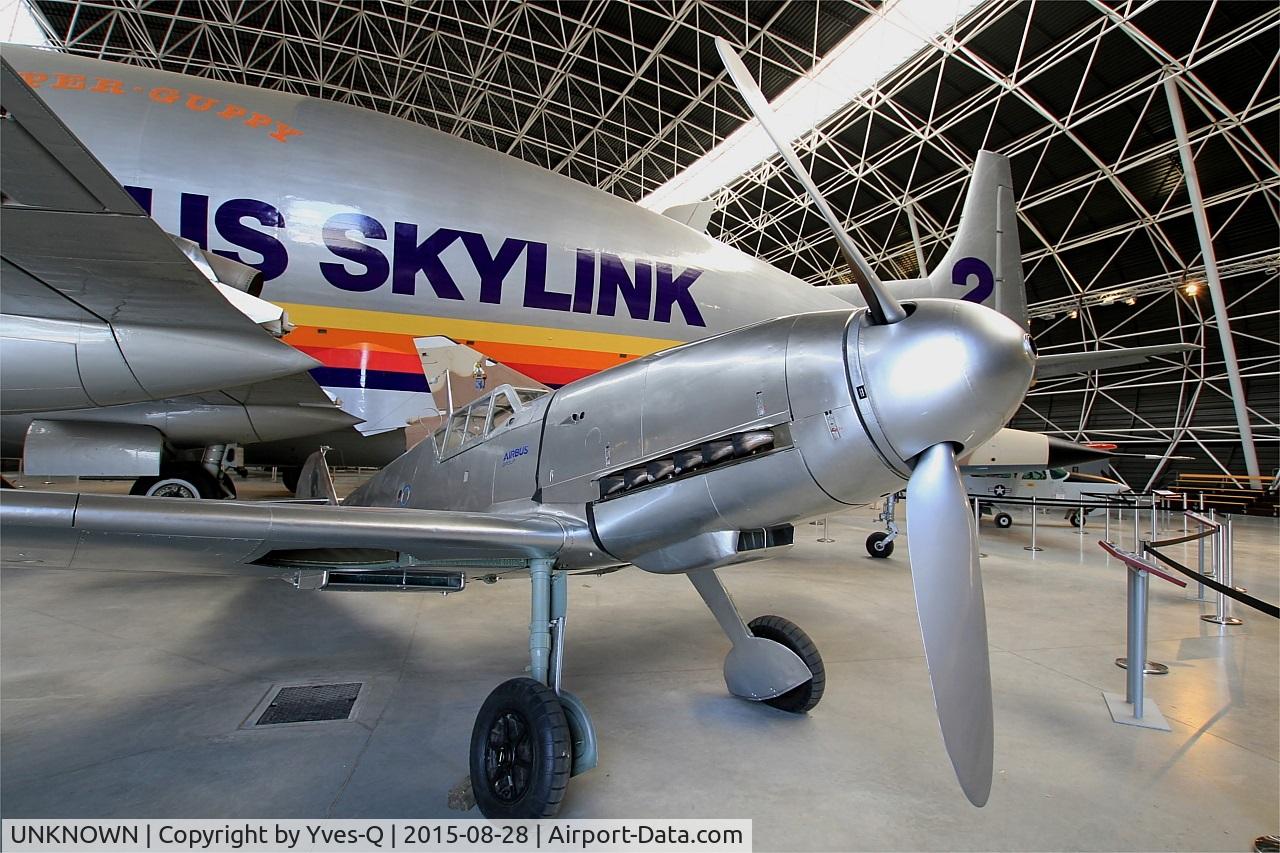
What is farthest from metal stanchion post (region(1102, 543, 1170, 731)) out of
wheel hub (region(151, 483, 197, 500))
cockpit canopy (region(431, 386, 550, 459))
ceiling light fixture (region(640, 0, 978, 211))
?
ceiling light fixture (region(640, 0, 978, 211))

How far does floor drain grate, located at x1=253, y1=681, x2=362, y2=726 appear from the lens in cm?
315

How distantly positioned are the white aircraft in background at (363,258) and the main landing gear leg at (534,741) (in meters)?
4.57

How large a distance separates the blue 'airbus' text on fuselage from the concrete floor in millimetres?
3622

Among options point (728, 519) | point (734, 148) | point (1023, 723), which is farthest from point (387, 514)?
point (734, 148)

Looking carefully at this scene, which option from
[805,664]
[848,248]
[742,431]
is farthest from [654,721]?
[848,248]

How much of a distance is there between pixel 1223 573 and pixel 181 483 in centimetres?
1098

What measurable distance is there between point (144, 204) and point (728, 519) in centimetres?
726

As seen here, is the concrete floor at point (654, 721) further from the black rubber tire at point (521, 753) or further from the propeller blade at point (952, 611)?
the propeller blade at point (952, 611)

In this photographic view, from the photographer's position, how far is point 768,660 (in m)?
3.31

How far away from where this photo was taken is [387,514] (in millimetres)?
2613

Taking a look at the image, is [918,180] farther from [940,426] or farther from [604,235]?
[940,426]
